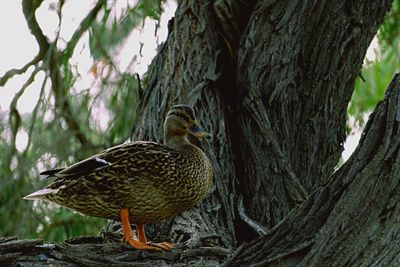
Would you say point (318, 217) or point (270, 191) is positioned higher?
point (270, 191)

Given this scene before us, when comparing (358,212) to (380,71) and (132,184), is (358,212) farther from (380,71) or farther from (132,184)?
(380,71)

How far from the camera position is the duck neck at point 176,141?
4.21 metres

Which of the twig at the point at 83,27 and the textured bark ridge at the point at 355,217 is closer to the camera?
the textured bark ridge at the point at 355,217

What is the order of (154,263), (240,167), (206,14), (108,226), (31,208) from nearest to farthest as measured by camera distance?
(154,263)
(108,226)
(240,167)
(206,14)
(31,208)

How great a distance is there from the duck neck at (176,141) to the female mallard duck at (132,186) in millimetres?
282

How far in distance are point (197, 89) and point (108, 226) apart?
0.90 meters

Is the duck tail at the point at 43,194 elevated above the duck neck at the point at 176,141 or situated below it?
below

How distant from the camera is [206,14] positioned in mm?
5074

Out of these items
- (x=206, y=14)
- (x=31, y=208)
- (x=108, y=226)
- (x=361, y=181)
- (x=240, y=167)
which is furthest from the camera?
(x=31, y=208)

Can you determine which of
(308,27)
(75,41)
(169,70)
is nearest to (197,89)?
(169,70)

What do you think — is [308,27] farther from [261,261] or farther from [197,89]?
[261,261]

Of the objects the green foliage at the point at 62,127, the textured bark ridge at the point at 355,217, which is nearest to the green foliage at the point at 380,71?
the green foliage at the point at 62,127

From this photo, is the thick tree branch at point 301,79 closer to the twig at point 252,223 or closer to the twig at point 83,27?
the twig at point 252,223

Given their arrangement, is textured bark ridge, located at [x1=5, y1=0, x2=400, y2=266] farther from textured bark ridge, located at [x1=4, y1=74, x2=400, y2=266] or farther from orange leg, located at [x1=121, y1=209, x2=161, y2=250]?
textured bark ridge, located at [x1=4, y1=74, x2=400, y2=266]
